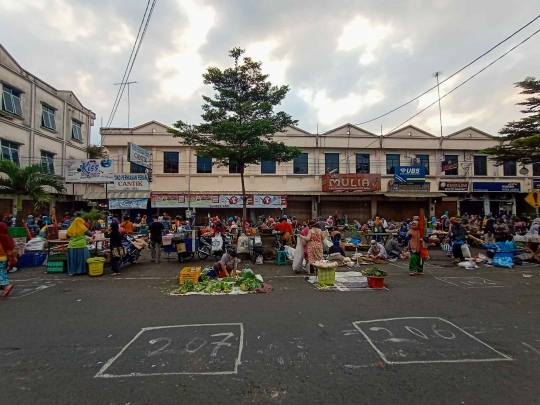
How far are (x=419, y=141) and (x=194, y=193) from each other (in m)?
20.6

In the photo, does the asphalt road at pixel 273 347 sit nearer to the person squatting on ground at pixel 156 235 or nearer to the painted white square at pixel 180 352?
the painted white square at pixel 180 352

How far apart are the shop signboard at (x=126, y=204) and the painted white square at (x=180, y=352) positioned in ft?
69.1

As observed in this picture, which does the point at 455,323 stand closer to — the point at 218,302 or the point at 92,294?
the point at 218,302

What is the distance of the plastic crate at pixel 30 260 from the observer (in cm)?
1155

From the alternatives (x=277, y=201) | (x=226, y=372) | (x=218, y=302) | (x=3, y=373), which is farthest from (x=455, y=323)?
(x=277, y=201)

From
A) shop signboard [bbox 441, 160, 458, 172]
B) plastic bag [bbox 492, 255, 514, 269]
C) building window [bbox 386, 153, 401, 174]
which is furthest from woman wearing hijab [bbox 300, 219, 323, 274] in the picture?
shop signboard [bbox 441, 160, 458, 172]

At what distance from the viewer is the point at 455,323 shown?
552 centimetres

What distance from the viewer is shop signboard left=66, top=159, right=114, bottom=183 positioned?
18438 mm

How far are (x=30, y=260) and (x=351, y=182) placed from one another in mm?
21537

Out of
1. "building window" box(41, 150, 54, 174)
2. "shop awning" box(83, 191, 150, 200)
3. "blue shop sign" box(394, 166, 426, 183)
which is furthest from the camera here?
"blue shop sign" box(394, 166, 426, 183)

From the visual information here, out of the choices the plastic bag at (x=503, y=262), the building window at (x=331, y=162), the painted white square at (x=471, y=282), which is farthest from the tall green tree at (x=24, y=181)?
the plastic bag at (x=503, y=262)

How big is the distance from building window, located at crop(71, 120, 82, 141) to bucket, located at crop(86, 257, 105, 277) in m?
19.8

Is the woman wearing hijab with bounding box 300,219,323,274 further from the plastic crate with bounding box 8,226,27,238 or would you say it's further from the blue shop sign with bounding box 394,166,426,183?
the blue shop sign with bounding box 394,166,426,183

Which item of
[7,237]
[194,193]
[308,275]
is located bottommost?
[308,275]
